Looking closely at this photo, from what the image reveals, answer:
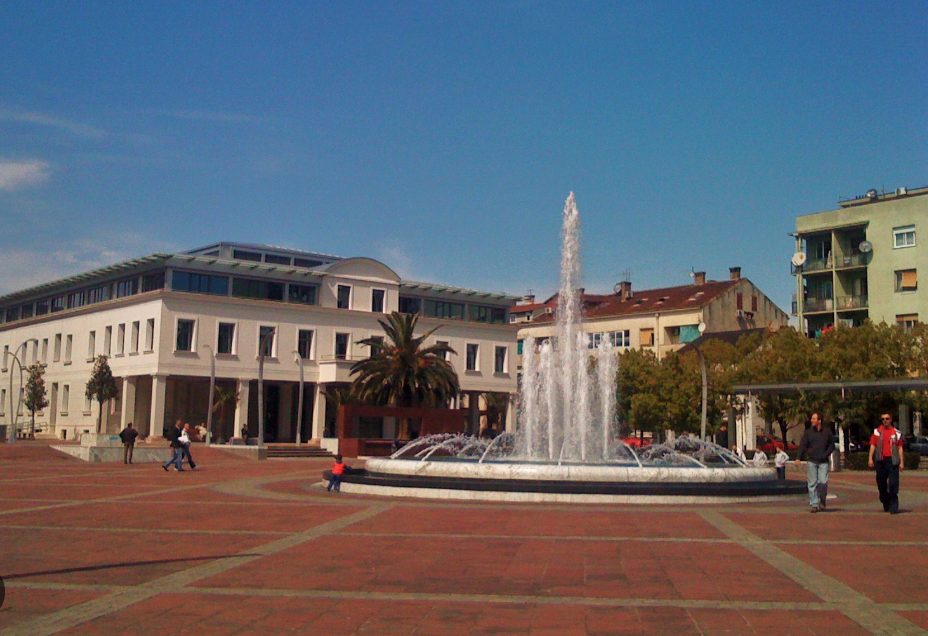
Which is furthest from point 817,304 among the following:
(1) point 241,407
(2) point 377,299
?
(1) point 241,407

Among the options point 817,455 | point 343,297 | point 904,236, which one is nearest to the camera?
point 817,455

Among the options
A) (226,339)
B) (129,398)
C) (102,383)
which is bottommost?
(129,398)

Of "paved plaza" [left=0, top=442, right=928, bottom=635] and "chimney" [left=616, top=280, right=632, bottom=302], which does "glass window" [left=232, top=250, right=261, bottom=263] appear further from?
"paved plaza" [left=0, top=442, right=928, bottom=635]

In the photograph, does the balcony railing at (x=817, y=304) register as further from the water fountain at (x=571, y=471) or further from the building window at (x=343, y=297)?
the water fountain at (x=571, y=471)

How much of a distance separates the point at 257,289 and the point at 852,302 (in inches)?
1479

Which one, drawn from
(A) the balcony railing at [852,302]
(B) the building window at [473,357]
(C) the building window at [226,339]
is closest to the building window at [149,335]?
(C) the building window at [226,339]

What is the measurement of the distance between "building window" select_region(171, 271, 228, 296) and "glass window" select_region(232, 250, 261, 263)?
11386 mm

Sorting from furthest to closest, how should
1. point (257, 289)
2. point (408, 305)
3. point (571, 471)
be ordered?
point (408, 305), point (257, 289), point (571, 471)

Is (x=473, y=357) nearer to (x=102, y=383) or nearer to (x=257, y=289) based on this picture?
(x=257, y=289)

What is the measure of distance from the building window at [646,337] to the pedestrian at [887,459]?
2308 inches

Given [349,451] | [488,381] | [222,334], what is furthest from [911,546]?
[488,381]

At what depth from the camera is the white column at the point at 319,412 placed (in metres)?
62.1

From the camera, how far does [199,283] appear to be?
193ft

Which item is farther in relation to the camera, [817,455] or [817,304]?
[817,304]
